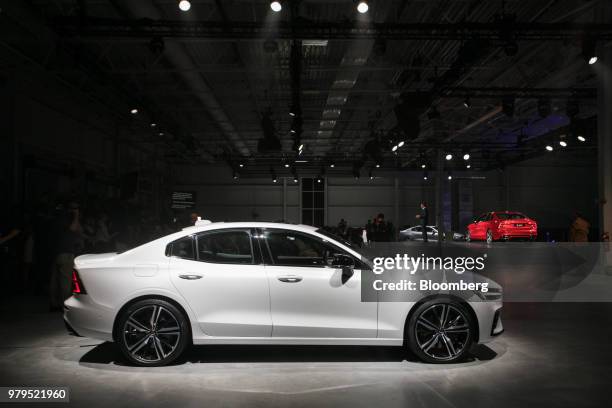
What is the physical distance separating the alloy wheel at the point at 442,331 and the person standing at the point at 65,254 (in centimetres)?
571

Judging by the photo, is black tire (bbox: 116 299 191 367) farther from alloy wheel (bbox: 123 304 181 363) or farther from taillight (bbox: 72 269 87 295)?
taillight (bbox: 72 269 87 295)

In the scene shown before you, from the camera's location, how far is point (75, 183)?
59.6 ft

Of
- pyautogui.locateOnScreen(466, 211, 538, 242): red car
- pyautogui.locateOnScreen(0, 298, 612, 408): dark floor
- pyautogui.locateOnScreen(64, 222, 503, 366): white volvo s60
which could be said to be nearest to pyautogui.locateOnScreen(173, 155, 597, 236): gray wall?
pyautogui.locateOnScreen(466, 211, 538, 242): red car

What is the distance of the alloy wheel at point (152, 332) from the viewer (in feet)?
17.0

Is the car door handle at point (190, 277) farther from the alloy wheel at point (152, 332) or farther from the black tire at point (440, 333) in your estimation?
the black tire at point (440, 333)

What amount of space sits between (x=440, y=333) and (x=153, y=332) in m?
2.92

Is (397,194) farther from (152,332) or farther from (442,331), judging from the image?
(152,332)

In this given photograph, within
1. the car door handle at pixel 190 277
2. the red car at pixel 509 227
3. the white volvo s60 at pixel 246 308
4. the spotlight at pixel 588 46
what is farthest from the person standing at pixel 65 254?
the red car at pixel 509 227

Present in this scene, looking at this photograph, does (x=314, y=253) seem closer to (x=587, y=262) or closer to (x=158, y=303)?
(x=158, y=303)

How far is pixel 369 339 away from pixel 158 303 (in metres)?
2.14

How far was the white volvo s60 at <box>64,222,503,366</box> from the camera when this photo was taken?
203 inches

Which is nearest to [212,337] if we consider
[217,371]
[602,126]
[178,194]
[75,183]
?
[217,371]

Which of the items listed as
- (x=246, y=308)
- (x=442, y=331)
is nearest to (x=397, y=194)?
(x=442, y=331)

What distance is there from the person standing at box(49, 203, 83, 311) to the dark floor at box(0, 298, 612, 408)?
1.48 metres
